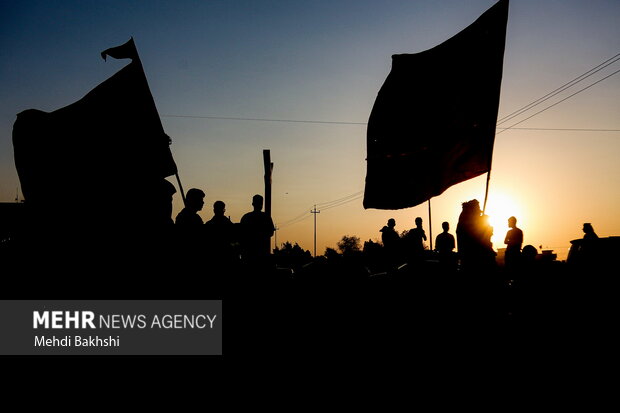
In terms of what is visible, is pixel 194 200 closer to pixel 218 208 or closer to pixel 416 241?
pixel 218 208

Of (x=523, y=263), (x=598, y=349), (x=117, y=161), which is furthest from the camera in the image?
(x=523, y=263)

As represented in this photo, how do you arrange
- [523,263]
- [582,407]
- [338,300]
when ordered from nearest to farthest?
[582,407] < [523,263] < [338,300]

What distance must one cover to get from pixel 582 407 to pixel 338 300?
617 centimetres

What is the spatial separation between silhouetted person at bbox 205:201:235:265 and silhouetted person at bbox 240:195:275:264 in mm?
218

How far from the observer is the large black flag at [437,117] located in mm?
6336

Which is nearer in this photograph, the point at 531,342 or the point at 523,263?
the point at 531,342

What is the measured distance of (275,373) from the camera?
15.2ft

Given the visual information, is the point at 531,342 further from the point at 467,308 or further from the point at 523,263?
the point at 523,263

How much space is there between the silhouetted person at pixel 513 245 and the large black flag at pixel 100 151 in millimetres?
5990

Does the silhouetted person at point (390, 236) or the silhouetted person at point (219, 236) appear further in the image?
the silhouetted person at point (390, 236)

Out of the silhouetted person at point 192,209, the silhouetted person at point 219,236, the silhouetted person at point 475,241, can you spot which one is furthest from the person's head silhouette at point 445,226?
the silhouetted person at point 192,209

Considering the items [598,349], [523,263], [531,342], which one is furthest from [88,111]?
[523,263]

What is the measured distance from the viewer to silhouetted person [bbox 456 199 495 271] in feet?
20.9

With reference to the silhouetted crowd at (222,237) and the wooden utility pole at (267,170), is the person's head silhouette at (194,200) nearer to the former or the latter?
the silhouetted crowd at (222,237)
